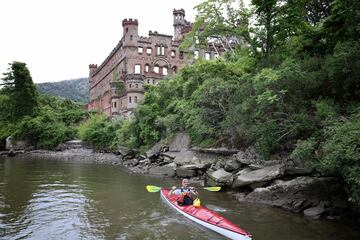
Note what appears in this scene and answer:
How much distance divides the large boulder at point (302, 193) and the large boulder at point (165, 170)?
10.1 m

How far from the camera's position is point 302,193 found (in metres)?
14.0

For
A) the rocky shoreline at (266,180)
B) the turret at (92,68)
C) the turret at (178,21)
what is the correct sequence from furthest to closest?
the turret at (92,68)
the turret at (178,21)
the rocky shoreline at (266,180)

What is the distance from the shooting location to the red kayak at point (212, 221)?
10422 millimetres

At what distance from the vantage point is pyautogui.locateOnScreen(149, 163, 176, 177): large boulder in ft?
79.9

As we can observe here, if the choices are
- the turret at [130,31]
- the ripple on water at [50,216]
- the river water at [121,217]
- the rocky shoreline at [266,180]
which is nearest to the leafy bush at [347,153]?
the river water at [121,217]

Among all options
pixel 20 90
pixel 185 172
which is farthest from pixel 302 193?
pixel 20 90

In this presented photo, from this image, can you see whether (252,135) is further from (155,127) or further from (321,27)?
(155,127)

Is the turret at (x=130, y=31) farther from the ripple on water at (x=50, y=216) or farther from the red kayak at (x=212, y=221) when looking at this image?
the red kayak at (x=212, y=221)

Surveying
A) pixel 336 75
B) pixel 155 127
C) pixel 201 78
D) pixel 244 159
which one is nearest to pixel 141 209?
pixel 244 159

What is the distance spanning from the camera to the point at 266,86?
16500 millimetres

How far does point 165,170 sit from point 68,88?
148980 mm

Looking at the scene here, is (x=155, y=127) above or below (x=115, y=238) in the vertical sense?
above

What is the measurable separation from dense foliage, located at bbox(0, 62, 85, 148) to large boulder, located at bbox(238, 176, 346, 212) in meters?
44.3

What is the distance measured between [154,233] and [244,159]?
7.81 metres
